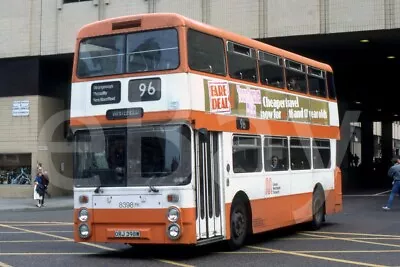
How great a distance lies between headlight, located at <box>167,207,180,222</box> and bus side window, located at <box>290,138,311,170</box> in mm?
4688

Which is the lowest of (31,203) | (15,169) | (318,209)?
(31,203)

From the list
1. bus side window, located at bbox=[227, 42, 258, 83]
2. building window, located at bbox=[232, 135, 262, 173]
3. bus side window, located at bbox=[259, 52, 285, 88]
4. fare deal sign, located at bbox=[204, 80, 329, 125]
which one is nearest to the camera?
fare deal sign, located at bbox=[204, 80, 329, 125]

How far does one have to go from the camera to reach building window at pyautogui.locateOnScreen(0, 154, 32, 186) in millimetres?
31906

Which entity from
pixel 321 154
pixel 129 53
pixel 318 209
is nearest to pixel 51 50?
pixel 321 154

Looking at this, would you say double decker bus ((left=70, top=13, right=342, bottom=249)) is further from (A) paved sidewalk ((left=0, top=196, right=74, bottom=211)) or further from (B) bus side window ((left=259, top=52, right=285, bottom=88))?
(A) paved sidewalk ((left=0, top=196, right=74, bottom=211))

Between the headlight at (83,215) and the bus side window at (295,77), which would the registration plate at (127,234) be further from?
the bus side window at (295,77)

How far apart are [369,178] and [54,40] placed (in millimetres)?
27500

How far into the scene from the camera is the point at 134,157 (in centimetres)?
1097

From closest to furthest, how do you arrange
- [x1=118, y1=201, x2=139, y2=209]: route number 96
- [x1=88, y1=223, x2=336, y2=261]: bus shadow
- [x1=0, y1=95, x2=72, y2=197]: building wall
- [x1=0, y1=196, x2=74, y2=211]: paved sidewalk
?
[x1=118, y1=201, x2=139, y2=209]: route number 96, [x1=88, y1=223, x2=336, y2=261]: bus shadow, [x1=0, y1=196, x2=74, y2=211]: paved sidewalk, [x1=0, y1=95, x2=72, y2=197]: building wall

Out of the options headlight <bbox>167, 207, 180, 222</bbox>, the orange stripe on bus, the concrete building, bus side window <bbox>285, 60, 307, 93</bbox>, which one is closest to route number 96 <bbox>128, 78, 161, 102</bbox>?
the orange stripe on bus

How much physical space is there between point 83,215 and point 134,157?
1404 millimetres

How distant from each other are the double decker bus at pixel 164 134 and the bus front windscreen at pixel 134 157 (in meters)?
0.02

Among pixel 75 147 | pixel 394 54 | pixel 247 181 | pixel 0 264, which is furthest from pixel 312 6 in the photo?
pixel 0 264

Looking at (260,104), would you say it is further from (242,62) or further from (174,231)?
(174,231)
